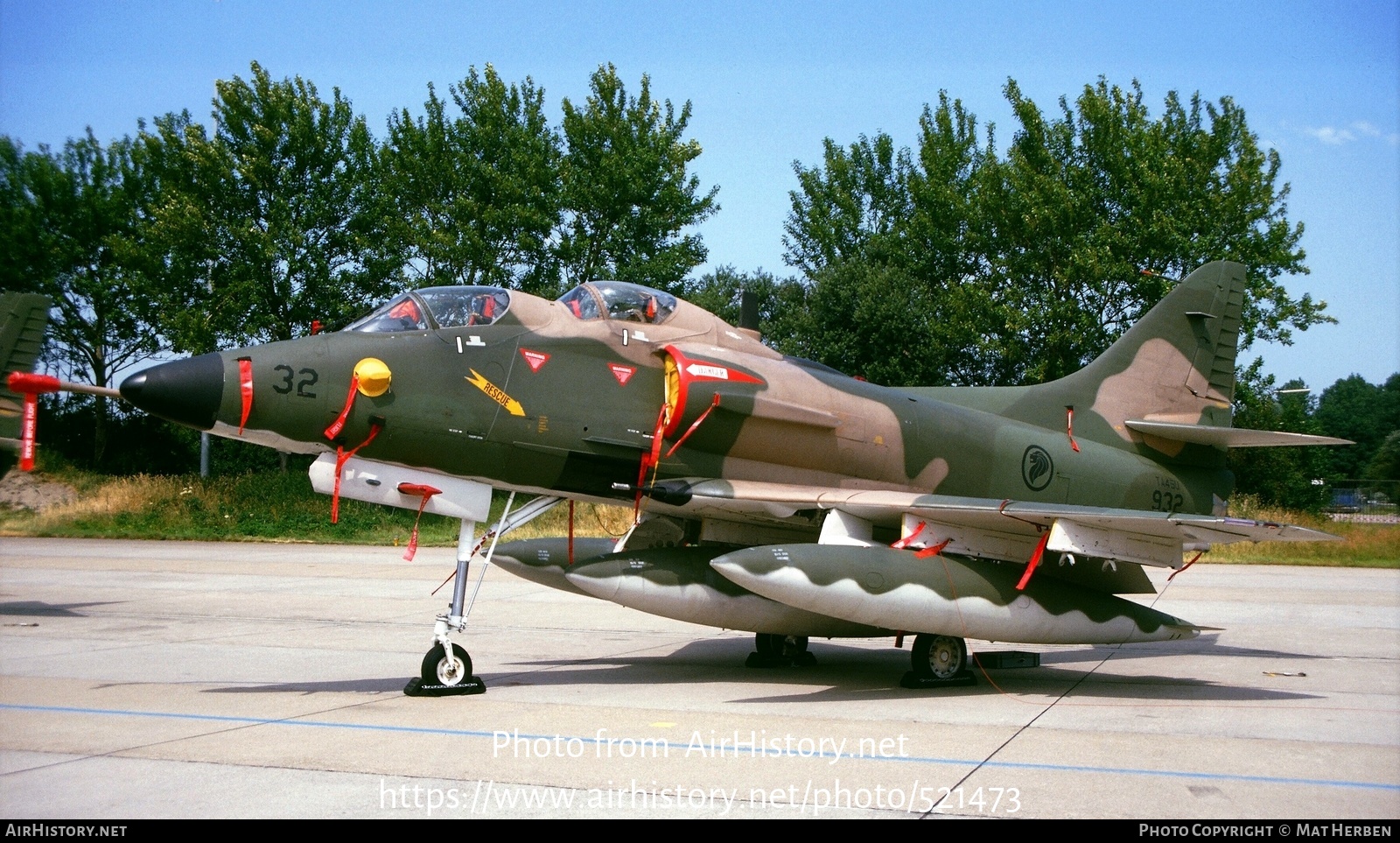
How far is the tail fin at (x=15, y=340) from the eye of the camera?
45.1ft

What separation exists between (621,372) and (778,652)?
12.1 feet

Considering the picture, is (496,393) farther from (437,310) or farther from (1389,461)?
(1389,461)

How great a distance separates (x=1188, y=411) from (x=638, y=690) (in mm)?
7896

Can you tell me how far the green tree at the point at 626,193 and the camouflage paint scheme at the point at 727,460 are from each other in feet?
84.4

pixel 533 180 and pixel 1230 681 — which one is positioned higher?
pixel 533 180

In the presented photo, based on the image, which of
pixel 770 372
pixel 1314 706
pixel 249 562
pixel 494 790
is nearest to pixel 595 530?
pixel 249 562

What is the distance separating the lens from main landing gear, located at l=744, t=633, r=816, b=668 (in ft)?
37.1

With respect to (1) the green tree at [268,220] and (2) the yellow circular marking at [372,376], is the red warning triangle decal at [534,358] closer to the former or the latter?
(2) the yellow circular marking at [372,376]

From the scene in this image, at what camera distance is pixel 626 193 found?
37.3 metres

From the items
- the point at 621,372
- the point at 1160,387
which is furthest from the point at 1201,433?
the point at 621,372

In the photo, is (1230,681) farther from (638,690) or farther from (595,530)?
(595,530)

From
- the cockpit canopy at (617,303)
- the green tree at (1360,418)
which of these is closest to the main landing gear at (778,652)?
the cockpit canopy at (617,303)

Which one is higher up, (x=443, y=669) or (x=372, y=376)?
(x=372, y=376)
